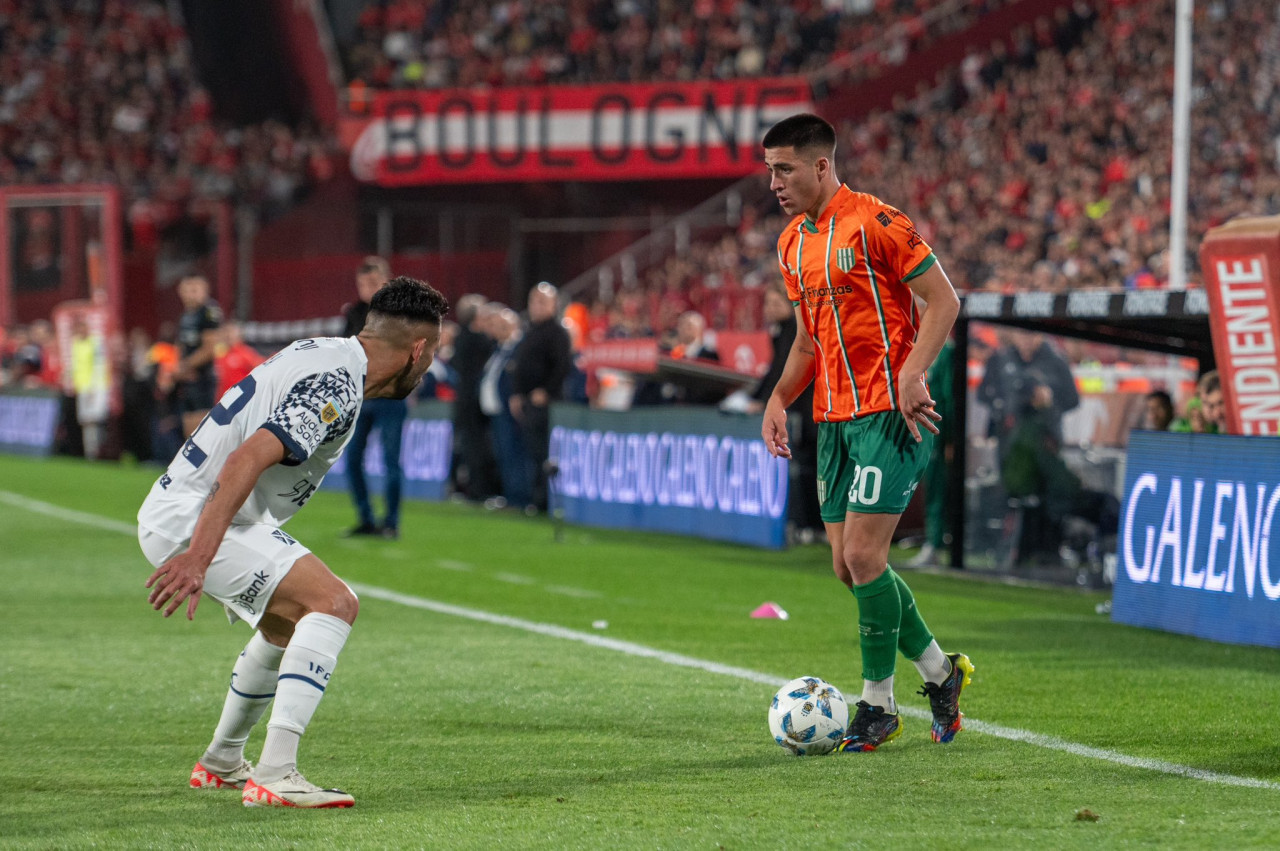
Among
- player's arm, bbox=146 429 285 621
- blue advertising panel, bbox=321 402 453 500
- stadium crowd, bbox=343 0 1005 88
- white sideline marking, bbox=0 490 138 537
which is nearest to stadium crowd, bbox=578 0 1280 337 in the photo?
stadium crowd, bbox=343 0 1005 88

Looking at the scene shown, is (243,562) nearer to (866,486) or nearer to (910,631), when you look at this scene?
(866,486)

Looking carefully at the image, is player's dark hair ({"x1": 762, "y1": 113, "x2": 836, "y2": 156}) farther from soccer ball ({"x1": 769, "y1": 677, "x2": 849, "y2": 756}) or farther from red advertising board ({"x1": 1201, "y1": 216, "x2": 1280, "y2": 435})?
red advertising board ({"x1": 1201, "y1": 216, "x2": 1280, "y2": 435})

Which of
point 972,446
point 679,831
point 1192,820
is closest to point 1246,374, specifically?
point 972,446

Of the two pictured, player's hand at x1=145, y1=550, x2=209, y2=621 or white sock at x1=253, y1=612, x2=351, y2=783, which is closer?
player's hand at x1=145, y1=550, x2=209, y2=621

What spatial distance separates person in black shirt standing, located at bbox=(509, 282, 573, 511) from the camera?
17047 millimetres

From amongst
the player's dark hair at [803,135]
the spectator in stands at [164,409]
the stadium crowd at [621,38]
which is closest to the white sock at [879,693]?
the player's dark hair at [803,135]

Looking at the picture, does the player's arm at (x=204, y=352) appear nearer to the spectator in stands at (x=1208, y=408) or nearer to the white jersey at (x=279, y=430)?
the spectator in stands at (x=1208, y=408)

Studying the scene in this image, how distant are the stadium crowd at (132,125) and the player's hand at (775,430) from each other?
94.2 feet

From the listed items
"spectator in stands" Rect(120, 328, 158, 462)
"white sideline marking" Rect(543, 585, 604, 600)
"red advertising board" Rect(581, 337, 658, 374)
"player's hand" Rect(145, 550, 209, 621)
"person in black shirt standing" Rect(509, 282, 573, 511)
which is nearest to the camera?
"player's hand" Rect(145, 550, 209, 621)

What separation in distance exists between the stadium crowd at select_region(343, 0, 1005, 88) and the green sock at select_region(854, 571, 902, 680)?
25.7 m

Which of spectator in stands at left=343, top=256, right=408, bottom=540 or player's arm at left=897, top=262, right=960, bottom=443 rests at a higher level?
player's arm at left=897, top=262, right=960, bottom=443

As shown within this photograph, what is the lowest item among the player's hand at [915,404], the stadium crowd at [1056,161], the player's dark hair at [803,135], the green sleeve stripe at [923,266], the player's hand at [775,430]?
the player's hand at [775,430]

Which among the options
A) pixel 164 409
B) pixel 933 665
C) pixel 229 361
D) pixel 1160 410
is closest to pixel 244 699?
pixel 933 665

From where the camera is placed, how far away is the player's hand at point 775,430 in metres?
6.52
